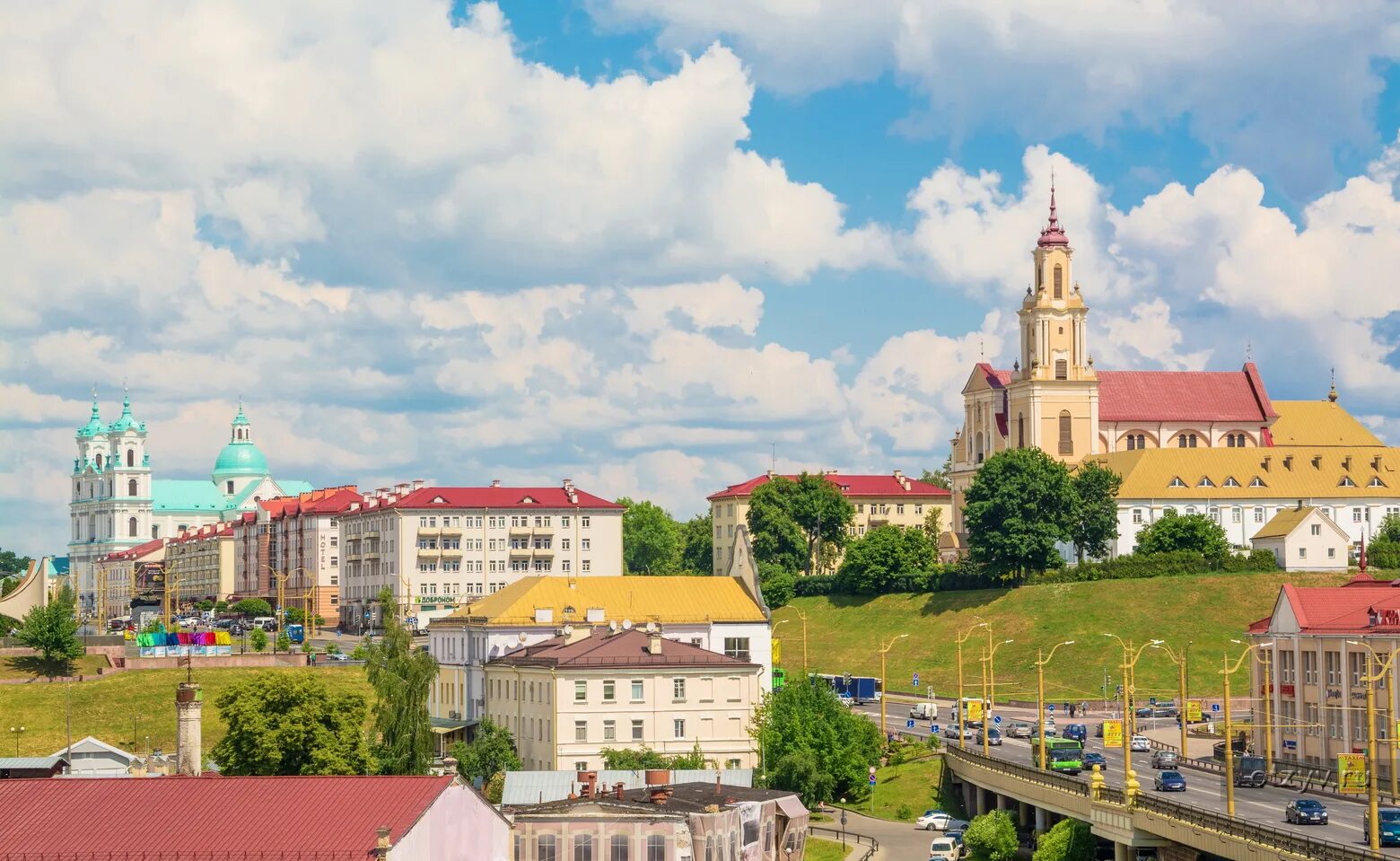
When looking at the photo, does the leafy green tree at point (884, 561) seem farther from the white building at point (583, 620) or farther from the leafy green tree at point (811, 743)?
the leafy green tree at point (811, 743)

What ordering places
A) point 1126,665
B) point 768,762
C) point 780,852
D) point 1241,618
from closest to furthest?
1. point 780,852
2. point 1126,665
3. point 768,762
4. point 1241,618

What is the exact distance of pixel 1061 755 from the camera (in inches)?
4188

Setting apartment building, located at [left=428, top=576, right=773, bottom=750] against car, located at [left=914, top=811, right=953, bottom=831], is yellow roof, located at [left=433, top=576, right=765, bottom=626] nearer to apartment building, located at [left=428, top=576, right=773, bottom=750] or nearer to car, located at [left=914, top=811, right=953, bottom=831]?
apartment building, located at [left=428, top=576, right=773, bottom=750]

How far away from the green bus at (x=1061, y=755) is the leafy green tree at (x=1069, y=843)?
1176 centimetres

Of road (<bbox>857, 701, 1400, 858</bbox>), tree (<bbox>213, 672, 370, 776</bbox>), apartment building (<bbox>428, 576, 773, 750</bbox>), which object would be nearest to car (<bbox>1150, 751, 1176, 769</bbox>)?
road (<bbox>857, 701, 1400, 858</bbox>)

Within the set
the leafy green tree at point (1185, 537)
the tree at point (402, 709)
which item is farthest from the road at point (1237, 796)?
the leafy green tree at point (1185, 537)

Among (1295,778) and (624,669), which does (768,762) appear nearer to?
(624,669)

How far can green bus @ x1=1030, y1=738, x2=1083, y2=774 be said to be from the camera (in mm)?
102500

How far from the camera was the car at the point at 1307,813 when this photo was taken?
3091 inches

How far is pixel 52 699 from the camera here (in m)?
142

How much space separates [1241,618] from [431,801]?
11562cm

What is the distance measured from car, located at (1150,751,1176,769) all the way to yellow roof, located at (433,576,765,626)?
31.0 m

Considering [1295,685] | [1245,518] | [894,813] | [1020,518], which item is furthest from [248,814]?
[1245,518]

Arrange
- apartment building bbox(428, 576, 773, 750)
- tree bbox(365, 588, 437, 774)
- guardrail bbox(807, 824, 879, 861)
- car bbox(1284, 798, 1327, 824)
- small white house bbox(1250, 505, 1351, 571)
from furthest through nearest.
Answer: small white house bbox(1250, 505, 1351, 571) → apartment building bbox(428, 576, 773, 750) → tree bbox(365, 588, 437, 774) → guardrail bbox(807, 824, 879, 861) → car bbox(1284, 798, 1327, 824)
